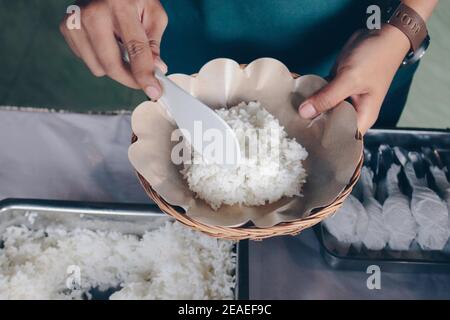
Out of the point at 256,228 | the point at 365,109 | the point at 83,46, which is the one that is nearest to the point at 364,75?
the point at 365,109

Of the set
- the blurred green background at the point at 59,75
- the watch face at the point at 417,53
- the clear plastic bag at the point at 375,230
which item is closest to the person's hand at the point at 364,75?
the watch face at the point at 417,53

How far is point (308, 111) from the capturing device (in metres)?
1.12

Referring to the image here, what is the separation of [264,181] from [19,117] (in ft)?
3.02

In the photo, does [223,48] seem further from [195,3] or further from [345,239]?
[345,239]

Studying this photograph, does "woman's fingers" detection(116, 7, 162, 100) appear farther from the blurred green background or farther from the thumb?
the blurred green background

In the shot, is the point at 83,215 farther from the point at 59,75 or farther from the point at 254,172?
the point at 59,75

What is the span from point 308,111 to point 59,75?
7.48 ft

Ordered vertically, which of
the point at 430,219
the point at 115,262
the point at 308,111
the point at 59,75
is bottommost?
the point at 115,262

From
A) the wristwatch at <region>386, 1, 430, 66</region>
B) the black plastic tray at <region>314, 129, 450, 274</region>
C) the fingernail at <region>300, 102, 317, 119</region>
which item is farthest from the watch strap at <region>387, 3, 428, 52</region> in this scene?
the black plastic tray at <region>314, 129, 450, 274</region>

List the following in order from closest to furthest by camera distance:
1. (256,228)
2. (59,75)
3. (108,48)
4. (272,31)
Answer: (256,228), (108,48), (272,31), (59,75)
